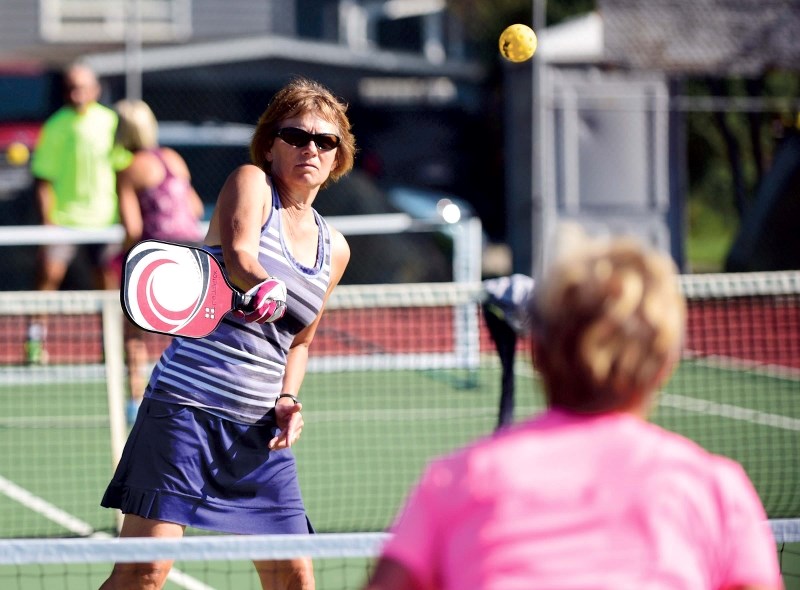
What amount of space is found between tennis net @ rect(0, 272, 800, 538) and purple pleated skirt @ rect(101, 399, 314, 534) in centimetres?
224

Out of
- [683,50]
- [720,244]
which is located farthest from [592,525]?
[720,244]

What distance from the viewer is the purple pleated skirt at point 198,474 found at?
3.29 meters

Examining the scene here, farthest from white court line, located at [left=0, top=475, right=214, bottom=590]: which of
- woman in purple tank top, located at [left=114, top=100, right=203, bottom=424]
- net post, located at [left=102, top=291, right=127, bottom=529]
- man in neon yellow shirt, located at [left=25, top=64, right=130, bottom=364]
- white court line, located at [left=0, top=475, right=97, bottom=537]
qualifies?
man in neon yellow shirt, located at [left=25, top=64, right=130, bottom=364]

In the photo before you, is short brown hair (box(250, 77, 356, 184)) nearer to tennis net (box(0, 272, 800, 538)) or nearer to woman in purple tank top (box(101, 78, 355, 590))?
woman in purple tank top (box(101, 78, 355, 590))

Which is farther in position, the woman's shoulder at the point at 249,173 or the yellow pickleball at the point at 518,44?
the yellow pickleball at the point at 518,44

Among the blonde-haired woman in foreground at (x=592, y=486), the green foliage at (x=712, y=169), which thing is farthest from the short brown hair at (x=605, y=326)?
the green foliage at (x=712, y=169)

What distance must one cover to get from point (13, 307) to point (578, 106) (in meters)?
8.69

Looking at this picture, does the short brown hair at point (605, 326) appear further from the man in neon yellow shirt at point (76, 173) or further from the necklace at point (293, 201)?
the man in neon yellow shirt at point (76, 173)

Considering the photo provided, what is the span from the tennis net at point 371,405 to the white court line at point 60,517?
0.4 inches

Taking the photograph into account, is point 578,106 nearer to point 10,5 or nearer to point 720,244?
point 10,5

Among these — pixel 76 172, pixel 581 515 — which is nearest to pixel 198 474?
pixel 581 515

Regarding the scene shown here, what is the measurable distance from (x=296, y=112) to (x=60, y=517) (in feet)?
10.3

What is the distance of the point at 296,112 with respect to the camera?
349cm

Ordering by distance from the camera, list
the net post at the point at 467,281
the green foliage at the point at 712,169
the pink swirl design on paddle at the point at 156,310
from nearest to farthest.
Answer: the pink swirl design on paddle at the point at 156,310 → the net post at the point at 467,281 → the green foliage at the point at 712,169
